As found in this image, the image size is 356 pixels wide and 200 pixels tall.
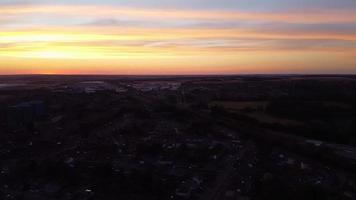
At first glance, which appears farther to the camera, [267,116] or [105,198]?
[267,116]

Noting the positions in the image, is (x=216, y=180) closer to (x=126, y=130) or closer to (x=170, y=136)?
(x=170, y=136)

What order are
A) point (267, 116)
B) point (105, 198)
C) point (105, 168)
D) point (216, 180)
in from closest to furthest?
1. point (105, 198)
2. point (216, 180)
3. point (105, 168)
4. point (267, 116)

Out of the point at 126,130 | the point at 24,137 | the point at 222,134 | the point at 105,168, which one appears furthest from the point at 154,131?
the point at 105,168

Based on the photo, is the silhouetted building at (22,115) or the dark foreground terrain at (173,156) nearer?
the dark foreground terrain at (173,156)

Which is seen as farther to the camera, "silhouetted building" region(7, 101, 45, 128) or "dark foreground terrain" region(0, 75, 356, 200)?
"silhouetted building" region(7, 101, 45, 128)

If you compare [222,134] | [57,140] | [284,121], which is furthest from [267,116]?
[57,140]

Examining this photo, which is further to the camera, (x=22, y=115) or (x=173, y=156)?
(x=22, y=115)

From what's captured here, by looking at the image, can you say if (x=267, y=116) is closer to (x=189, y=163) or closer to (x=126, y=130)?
(x=126, y=130)

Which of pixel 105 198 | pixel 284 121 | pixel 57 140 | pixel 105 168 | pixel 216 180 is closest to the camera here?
pixel 105 198

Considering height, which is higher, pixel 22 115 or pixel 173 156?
pixel 22 115
